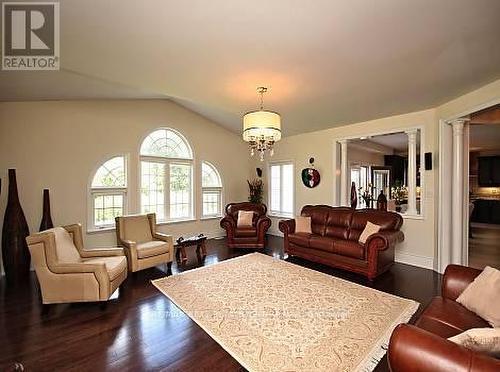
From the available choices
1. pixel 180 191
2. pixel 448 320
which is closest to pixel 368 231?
pixel 448 320

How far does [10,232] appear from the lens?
12.2 feet

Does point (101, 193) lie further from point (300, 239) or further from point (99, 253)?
point (300, 239)

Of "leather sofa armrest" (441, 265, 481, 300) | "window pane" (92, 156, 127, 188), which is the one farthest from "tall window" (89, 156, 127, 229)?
"leather sofa armrest" (441, 265, 481, 300)

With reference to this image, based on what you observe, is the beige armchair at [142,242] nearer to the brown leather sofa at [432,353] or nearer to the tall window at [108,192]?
the tall window at [108,192]

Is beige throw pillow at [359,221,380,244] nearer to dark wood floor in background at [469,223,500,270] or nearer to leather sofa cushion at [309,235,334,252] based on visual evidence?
leather sofa cushion at [309,235,334,252]

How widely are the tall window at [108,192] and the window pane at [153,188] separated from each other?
41 centimetres

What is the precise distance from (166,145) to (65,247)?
3202 mm

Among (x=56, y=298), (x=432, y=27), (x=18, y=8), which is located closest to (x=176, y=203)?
(x=56, y=298)

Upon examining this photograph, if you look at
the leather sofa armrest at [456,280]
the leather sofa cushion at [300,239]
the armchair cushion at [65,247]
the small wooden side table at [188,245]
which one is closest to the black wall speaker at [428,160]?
the leather sofa cushion at [300,239]

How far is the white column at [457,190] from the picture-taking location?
12.4ft

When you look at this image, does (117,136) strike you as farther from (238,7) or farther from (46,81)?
(238,7)

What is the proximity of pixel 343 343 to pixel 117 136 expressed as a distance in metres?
5.01

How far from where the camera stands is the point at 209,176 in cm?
663

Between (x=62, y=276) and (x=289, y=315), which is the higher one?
(x=62, y=276)
